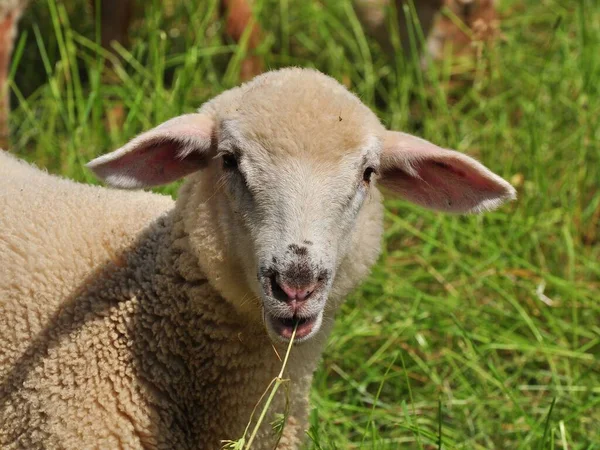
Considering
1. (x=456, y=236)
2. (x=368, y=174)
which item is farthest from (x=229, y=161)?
(x=456, y=236)

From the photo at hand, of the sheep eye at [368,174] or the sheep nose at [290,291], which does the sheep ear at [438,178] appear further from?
the sheep nose at [290,291]

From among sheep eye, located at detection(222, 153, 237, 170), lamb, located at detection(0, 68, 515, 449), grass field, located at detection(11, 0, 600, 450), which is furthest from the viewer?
grass field, located at detection(11, 0, 600, 450)

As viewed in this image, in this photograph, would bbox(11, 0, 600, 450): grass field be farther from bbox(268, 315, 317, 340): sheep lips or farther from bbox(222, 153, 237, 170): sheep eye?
bbox(222, 153, 237, 170): sheep eye

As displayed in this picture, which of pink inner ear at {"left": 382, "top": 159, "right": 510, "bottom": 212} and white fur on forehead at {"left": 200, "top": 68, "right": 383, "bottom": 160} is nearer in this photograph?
white fur on forehead at {"left": 200, "top": 68, "right": 383, "bottom": 160}

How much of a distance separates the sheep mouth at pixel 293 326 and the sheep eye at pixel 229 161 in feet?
1.39

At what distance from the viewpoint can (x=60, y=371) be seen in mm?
2750

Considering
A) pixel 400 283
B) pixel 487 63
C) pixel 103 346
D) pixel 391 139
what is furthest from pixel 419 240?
pixel 103 346

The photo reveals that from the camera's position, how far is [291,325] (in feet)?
8.27

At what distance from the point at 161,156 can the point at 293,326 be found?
0.63m

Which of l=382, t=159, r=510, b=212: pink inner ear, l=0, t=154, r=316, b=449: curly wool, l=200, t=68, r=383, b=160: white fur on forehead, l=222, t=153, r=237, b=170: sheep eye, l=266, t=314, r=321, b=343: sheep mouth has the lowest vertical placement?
l=0, t=154, r=316, b=449: curly wool

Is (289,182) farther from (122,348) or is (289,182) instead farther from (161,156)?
(122,348)

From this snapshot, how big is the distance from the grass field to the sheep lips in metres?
0.73

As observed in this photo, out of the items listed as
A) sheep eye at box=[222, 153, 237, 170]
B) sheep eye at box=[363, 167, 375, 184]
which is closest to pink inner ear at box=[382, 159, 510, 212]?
sheep eye at box=[363, 167, 375, 184]

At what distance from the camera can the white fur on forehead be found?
8.57ft
